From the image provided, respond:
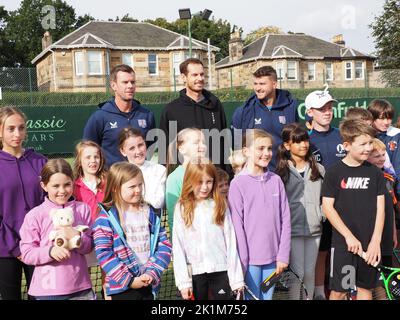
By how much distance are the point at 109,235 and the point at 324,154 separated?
219 centimetres

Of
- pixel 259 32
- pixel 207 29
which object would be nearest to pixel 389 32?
pixel 207 29

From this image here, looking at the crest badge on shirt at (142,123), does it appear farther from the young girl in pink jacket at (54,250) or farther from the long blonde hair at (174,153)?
the young girl in pink jacket at (54,250)

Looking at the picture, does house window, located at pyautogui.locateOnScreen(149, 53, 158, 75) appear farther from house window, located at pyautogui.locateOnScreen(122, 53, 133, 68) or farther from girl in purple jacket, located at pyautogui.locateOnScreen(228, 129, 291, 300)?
girl in purple jacket, located at pyautogui.locateOnScreen(228, 129, 291, 300)

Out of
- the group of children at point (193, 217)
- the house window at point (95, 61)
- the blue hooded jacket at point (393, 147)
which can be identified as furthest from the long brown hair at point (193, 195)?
the house window at point (95, 61)

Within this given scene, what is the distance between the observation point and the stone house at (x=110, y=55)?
37.1m

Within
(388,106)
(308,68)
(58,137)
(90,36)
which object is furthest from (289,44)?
(388,106)

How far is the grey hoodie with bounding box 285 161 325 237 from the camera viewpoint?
4.12 meters

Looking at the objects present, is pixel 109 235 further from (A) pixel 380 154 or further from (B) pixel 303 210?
(A) pixel 380 154

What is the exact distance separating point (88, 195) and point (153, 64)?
124ft

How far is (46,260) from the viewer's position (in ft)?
10.7

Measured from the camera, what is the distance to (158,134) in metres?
4.78

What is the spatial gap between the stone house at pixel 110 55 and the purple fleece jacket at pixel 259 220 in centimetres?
3244

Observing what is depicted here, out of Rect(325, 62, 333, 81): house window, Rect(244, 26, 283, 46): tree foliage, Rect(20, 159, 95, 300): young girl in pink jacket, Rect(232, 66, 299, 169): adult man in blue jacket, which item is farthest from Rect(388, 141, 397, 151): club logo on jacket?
Rect(244, 26, 283, 46): tree foliage

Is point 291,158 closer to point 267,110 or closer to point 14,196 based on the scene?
point 267,110
